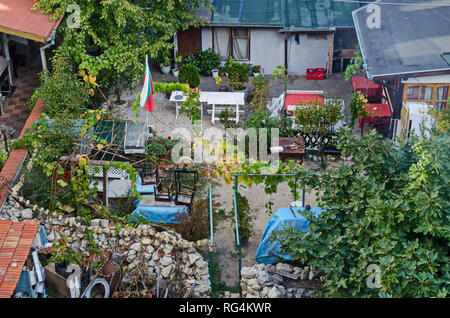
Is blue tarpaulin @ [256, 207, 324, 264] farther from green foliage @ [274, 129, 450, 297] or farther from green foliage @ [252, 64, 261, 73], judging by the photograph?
green foliage @ [252, 64, 261, 73]

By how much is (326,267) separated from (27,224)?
5.38 m

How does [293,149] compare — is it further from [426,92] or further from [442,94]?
[442,94]

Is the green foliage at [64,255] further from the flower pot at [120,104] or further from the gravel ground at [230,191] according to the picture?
the flower pot at [120,104]

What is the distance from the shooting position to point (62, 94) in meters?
18.5

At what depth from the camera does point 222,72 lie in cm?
2441

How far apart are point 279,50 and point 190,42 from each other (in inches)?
119

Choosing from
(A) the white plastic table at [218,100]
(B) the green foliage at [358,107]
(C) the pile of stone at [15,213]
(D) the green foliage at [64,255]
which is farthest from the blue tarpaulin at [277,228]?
(A) the white plastic table at [218,100]

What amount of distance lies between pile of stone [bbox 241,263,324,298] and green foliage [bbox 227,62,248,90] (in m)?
9.22

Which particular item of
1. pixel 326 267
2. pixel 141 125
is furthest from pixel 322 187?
pixel 141 125

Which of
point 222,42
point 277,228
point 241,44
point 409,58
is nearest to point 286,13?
point 241,44

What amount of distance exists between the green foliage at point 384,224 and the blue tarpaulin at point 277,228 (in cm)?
100

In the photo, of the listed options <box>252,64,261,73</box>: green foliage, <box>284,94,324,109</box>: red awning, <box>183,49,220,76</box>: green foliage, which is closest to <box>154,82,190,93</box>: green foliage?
<box>183,49,220,76</box>: green foliage

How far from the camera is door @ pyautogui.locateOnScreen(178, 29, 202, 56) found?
24609 mm

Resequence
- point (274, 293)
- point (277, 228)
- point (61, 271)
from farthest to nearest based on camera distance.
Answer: point (277, 228) → point (274, 293) → point (61, 271)
